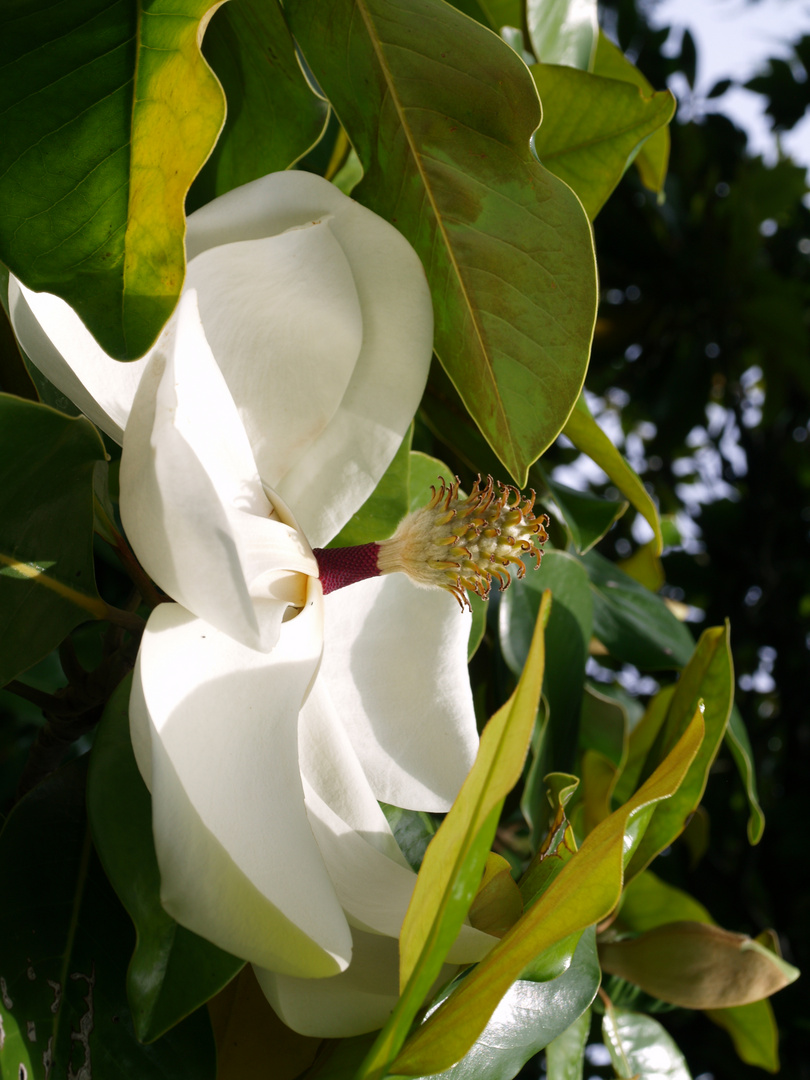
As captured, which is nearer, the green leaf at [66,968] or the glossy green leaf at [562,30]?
the green leaf at [66,968]

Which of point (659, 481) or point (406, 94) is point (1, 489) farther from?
point (659, 481)

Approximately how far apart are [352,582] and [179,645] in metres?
0.11

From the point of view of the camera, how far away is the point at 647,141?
738mm

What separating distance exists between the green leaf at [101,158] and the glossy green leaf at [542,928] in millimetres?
241

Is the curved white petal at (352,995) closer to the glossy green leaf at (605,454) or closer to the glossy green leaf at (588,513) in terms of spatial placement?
the glossy green leaf at (605,454)

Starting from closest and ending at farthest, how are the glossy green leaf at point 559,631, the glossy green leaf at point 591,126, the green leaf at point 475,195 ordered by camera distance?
the green leaf at point 475,195 → the glossy green leaf at point 591,126 → the glossy green leaf at point 559,631

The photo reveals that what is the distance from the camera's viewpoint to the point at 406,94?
0.39 metres

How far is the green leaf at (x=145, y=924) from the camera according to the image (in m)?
0.32

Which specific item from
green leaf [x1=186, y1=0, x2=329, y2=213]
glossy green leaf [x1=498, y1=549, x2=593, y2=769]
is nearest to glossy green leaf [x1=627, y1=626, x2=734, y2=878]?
glossy green leaf [x1=498, y1=549, x2=593, y2=769]

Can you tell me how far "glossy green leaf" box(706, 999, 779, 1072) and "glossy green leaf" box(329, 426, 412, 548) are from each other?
1.94ft

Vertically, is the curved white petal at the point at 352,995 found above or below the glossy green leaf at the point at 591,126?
below

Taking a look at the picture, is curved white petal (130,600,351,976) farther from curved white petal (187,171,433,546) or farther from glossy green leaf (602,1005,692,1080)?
glossy green leaf (602,1005,692,1080)

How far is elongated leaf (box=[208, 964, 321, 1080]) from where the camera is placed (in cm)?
43

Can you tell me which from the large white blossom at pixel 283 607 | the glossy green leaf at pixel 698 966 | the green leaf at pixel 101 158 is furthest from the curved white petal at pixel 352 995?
the glossy green leaf at pixel 698 966
